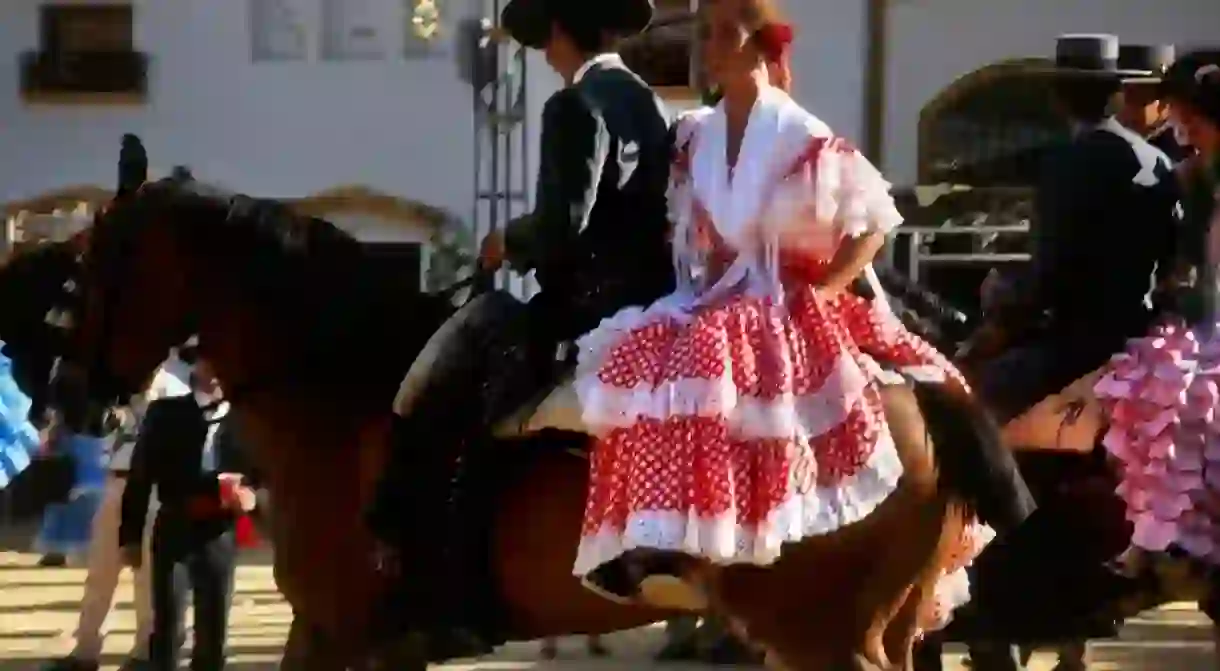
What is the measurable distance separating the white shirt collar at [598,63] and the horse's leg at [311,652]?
5.73 ft

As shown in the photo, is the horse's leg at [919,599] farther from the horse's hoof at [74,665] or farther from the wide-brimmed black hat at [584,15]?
the horse's hoof at [74,665]

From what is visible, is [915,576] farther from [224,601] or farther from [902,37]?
[902,37]

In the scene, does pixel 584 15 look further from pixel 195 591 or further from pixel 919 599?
pixel 195 591

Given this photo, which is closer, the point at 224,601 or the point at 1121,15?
the point at 224,601

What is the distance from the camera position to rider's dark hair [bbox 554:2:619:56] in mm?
5301

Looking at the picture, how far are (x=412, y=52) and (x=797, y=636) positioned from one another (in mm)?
12984

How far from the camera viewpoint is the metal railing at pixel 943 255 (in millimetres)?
14914

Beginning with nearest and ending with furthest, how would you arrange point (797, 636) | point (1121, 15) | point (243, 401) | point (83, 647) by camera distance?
point (797, 636), point (243, 401), point (83, 647), point (1121, 15)

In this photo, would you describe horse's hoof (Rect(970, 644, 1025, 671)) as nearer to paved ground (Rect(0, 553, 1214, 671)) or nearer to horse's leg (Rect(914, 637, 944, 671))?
horse's leg (Rect(914, 637, 944, 671))

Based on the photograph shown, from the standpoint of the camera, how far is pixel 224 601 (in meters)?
7.89

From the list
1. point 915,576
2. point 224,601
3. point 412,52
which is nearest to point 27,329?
point 224,601

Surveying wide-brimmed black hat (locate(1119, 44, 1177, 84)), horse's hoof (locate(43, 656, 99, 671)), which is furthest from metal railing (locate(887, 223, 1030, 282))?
horse's hoof (locate(43, 656, 99, 671))

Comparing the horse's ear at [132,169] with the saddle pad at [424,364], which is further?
the horse's ear at [132,169]

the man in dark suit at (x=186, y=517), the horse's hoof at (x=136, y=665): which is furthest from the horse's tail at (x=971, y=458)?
the horse's hoof at (x=136, y=665)
